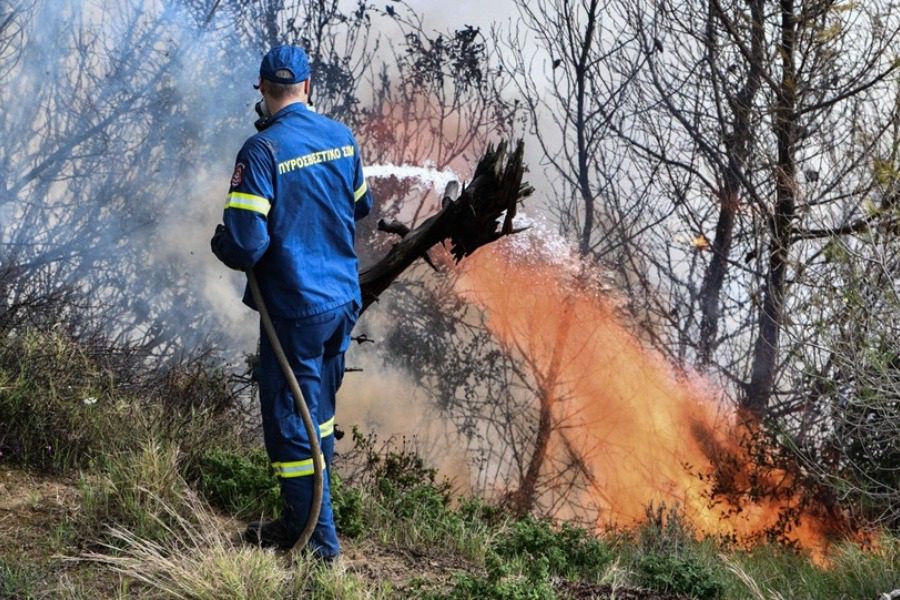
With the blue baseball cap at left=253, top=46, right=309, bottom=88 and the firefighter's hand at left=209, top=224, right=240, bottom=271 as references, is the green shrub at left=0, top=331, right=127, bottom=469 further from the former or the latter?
the blue baseball cap at left=253, top=46, right=309, bottom=88

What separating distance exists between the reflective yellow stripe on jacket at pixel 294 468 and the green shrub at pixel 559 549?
158 cm

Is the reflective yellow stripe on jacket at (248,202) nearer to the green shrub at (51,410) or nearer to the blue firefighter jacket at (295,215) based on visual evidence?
the blue firefighter jacket at (295,215)

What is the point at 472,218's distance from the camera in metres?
5.52

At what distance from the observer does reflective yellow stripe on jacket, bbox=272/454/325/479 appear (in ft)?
15.6

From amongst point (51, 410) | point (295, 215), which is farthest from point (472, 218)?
point (51, 410)

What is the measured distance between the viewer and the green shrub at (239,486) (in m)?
5.70

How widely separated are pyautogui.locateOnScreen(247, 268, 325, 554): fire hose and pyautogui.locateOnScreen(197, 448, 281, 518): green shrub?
3.09 feet

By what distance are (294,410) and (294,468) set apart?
26 cm

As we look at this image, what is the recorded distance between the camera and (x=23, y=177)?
10.6 meters

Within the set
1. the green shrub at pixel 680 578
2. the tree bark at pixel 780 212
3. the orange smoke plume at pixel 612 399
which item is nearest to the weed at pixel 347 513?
the green shrub at pixel 680 578

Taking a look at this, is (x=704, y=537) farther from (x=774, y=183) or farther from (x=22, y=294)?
(x=22, y=294)

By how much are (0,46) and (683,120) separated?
6.80m

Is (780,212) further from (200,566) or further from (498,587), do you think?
(200,566)

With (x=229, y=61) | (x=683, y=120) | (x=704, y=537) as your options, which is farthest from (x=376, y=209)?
(x=704, y=537)
